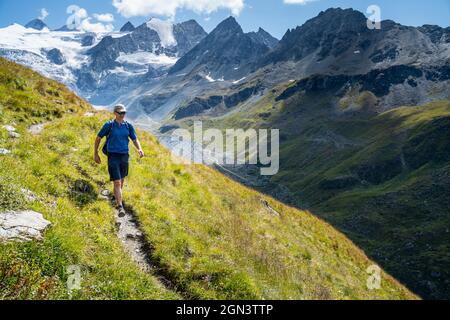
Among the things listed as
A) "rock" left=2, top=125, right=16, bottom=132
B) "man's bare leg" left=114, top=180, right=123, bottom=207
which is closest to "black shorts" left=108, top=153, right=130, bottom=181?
"man's bare leg" left=114, top=180, right=123, bottom=207

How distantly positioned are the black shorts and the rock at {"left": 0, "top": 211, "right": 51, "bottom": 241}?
3.49 metres

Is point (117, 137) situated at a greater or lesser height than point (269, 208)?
→ greater

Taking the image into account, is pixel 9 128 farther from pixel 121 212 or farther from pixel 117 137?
pixel 121 212

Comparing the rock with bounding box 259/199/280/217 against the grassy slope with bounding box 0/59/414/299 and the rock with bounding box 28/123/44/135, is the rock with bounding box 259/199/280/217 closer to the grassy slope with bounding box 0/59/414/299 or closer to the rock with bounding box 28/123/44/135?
the grassy slope with bounding box 0/59/414/299

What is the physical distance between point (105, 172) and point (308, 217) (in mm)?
13902

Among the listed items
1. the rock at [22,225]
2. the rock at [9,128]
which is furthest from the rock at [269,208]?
the rock at [22,225]

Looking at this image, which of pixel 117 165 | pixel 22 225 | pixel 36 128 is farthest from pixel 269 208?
pixel 22 225

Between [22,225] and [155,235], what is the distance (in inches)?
165

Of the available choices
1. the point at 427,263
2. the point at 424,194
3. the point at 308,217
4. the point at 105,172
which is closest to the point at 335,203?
the point at 424,194

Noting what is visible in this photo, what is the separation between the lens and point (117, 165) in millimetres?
14203

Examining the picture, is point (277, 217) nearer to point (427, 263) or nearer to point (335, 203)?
point (427, 263)

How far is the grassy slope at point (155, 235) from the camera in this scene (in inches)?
377
